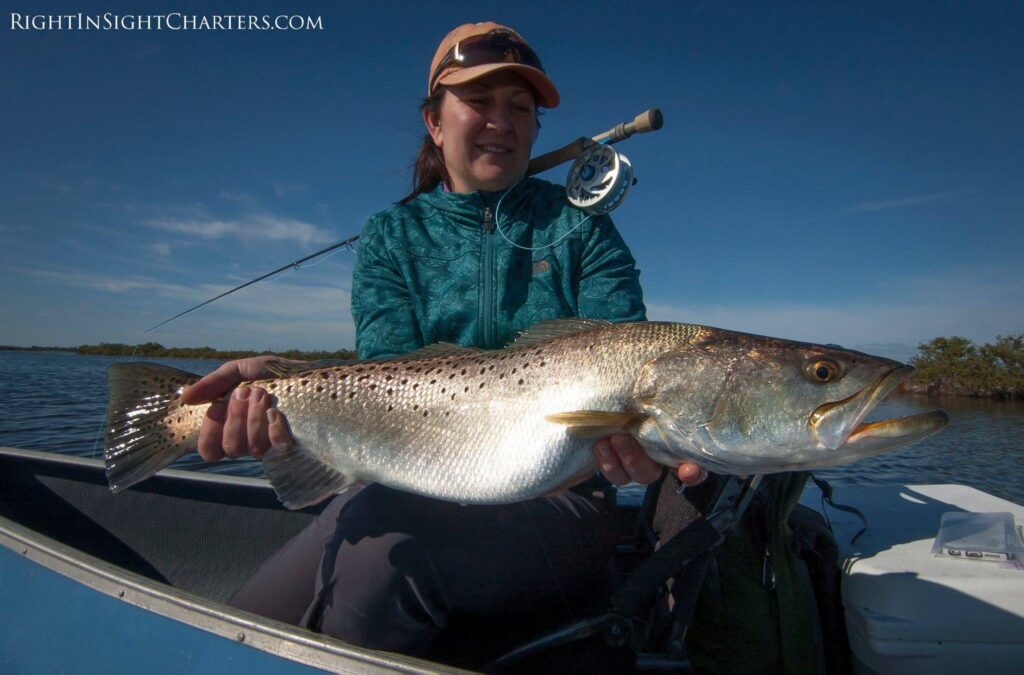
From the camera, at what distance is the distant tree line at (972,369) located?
31.8m

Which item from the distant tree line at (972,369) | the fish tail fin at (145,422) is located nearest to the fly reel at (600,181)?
the fish tail fin at (145,422)

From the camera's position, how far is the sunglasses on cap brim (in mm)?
3229

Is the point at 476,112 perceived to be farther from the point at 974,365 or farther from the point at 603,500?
the point at 974,365

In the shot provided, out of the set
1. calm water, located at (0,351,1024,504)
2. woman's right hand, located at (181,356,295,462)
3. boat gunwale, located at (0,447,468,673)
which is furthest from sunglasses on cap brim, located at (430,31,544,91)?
calm water, located at (0,351,1024,504)

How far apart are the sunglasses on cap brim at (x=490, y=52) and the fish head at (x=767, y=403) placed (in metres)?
2.03

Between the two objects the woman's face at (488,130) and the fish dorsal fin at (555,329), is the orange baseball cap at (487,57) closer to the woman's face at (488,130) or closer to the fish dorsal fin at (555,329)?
the woman's face at (488,130)

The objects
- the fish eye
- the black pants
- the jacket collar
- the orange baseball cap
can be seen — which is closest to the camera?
the fish eye

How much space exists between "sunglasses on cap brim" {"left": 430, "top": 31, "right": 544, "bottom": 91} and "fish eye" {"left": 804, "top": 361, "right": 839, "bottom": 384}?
2261 millimetres

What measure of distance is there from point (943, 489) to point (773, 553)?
Result: 246 cm

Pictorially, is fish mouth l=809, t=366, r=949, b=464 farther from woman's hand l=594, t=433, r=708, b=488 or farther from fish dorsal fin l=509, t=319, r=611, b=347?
fish dorsal fin l=509, t=319, r=611, b=347

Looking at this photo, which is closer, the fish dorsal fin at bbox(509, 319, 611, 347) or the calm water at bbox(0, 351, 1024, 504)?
the fish dorsal fin at bbox(509, 319, 611, 347)

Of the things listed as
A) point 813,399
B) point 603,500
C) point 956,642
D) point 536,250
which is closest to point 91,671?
point 603,500

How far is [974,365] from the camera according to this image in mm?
33469

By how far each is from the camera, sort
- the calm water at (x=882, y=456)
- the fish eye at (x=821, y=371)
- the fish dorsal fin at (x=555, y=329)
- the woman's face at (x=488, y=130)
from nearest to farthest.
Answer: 1. the fish eye at (x=821, y=371)
2. the fish dorsal fin at (x=555, y=329)
3. the woman's face at (x=488, y=130)
4. the calm water at (x=882, y=456)
